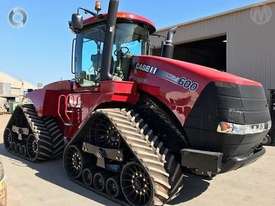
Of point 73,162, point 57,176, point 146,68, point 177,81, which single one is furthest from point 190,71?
point 57,176

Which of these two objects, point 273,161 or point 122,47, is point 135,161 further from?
point 273,161

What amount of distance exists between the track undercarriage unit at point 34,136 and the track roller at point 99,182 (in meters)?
2.57

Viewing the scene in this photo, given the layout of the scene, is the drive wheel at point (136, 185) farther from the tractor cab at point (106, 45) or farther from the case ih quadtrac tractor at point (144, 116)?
the tractor cab at point (106, 45)

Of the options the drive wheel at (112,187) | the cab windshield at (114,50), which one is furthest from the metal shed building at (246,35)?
the drive wheel at (112,187)

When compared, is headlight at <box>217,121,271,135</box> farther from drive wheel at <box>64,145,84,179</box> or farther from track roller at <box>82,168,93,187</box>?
drive wheel at <box>64,145,84,179</box>

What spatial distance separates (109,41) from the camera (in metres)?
7.64

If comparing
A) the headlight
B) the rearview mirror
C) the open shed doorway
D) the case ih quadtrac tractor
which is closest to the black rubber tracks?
the case ih quadtrac tractor

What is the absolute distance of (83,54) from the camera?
8.66 metres

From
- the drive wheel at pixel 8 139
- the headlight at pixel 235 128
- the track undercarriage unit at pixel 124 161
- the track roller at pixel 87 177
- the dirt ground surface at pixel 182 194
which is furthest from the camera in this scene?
the drive wheel at pixel 8 139

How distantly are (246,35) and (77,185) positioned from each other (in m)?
12.1

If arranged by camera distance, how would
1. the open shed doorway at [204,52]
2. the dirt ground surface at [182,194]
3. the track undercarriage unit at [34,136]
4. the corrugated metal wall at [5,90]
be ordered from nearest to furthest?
the dirt ground surface at [182,194], the track undercarriage unit at [34,136], the open shed doorway at [204,52], the corrugated metal wall at [5,90]

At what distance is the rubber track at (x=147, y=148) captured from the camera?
241 inches

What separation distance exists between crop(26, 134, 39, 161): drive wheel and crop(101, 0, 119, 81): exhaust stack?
281 centimetres

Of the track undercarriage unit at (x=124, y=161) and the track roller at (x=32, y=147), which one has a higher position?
the track undercarriage unit at (x=124, y=161)
